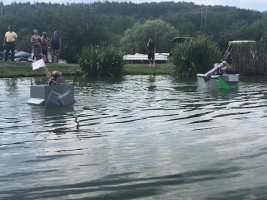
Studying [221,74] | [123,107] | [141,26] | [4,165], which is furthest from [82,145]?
[141,26]

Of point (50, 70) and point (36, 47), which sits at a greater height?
point (36, 47)

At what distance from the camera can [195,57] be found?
1287 inches

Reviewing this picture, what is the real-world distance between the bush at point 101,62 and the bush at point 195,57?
142 inches

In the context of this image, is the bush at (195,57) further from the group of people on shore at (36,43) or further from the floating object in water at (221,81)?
the floating object in water at (221,81)

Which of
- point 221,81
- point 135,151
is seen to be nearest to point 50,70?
point 221,81

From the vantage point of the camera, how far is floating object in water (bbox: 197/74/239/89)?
23250mm

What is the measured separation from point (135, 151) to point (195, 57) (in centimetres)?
2341

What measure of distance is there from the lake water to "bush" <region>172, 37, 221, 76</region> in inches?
600

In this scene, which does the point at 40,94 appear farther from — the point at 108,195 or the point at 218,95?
the point at 108,195

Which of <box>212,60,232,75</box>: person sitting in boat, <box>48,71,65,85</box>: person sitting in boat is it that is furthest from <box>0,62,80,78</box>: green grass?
<box>48,71,65,85</box>: person sitting in boat

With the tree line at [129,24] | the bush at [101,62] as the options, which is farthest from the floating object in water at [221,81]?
the tree line at [129,24]

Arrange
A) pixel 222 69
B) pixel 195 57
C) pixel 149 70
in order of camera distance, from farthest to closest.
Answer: pixel 149 70, pixel 195 57, pixel 222 69

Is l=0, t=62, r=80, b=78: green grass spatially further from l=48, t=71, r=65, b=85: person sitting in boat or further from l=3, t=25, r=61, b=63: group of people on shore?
l=48, t=71, r=65, b=85: person sitting in boat

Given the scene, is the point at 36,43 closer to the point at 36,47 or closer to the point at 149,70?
the point at 36,47
